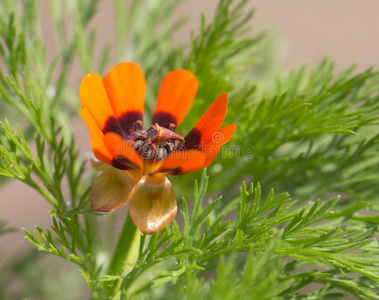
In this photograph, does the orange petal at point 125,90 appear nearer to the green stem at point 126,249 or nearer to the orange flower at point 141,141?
the orange flower at point 141,141

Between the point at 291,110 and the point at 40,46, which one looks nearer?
the point at 291,110

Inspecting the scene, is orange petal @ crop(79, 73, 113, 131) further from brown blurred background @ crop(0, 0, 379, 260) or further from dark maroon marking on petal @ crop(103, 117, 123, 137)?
brown blurred background @ crop(0, 0, 379, 260)

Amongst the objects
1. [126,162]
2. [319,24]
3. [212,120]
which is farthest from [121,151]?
[319,24]

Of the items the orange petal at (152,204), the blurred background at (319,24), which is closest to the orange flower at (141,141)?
the orange petal at (152,204)

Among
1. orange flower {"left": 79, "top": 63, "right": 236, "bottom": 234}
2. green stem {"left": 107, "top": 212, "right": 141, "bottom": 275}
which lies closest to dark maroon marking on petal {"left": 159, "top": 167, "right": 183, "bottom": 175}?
orange flower {"left": 79, "top": 63, "right": 236, "bottom": 234}

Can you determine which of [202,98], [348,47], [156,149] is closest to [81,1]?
[202,98]

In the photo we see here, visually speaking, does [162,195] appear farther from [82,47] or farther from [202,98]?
[82,47]
